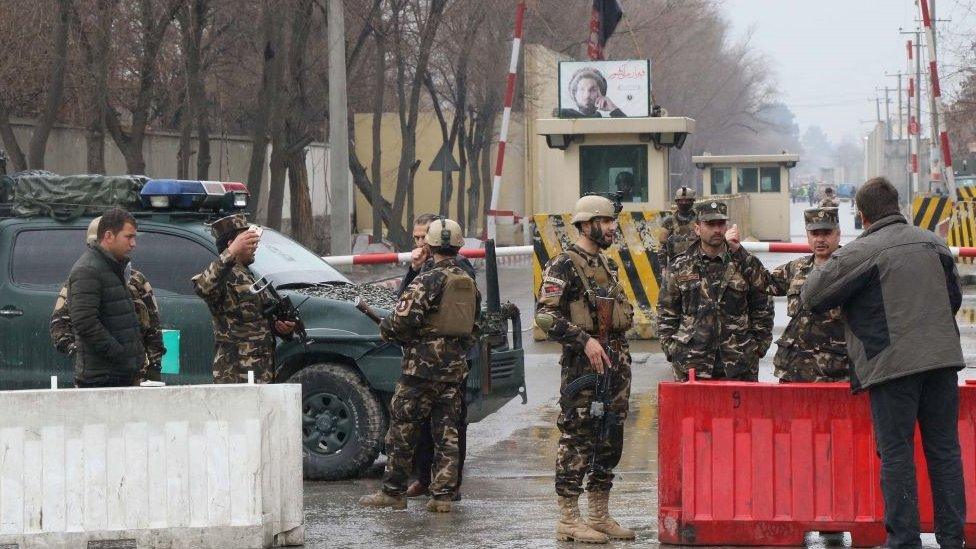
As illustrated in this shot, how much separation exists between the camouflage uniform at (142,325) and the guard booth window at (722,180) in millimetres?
35431

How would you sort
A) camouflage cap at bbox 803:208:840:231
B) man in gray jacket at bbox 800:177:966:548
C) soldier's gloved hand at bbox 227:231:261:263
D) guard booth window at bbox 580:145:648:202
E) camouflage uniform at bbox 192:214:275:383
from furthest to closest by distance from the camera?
guard booth window at bbox 580:145:648:202
camouflage uniform at bbox 192:214:275:383
soldier's gloved hand at bbox 227:231:261:263
camouflage cap at bbox 803:208:840:231
man in gray jacket at bbox 800:177:966:548

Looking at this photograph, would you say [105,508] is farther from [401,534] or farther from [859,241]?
[859,241]

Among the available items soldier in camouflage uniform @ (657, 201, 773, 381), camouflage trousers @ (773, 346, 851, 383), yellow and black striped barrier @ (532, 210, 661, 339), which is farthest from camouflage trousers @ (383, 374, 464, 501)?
yellow and black striped barrier @ (532, 210, 661, 339)

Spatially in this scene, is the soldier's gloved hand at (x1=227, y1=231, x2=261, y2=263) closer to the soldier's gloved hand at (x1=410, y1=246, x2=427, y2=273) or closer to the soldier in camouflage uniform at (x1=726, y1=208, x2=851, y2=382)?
the soldier's gloved hand at (x1=410, y1=246, x2=427, y2=273)

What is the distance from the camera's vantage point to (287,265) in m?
9.75

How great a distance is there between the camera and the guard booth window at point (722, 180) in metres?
42.9

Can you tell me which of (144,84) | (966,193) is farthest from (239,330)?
(966,193)

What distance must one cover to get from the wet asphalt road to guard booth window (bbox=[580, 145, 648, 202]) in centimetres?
1018

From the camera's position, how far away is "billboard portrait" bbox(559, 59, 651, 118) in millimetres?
26562

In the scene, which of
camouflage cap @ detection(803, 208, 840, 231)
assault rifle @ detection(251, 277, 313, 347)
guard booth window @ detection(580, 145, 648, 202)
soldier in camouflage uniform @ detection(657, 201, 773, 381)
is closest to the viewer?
camouflage cap @ detection(803, 208, 840, 231)

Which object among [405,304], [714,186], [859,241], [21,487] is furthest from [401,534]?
[714,186]

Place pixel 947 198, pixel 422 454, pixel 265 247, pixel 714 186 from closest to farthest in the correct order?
1. pixel 422 454
2. pixel 265 247
3. pixel 947 198
4. pixel 714 186

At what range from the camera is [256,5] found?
2700 centimetres

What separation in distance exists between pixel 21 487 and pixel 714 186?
37230 mm
